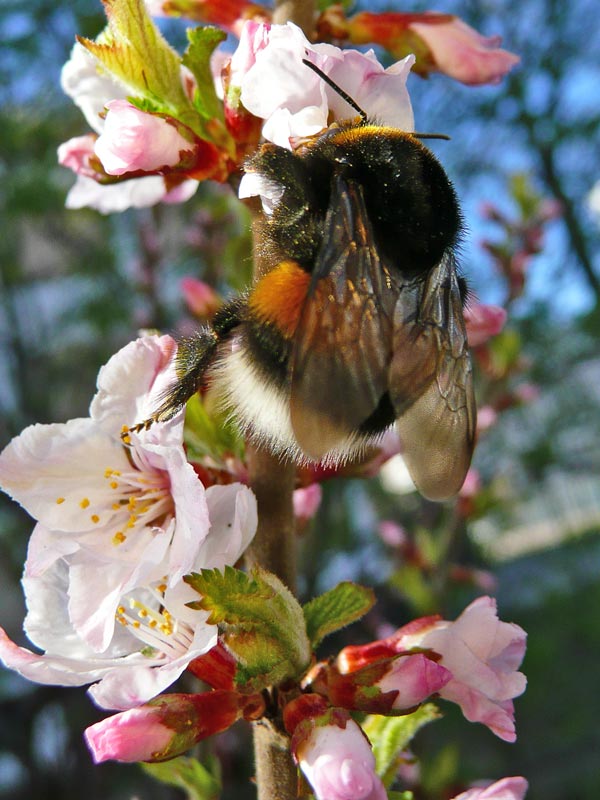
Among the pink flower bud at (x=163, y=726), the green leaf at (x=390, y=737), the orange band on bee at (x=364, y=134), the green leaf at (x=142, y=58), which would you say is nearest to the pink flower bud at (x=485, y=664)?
the green leaf at (x=390, y=737)

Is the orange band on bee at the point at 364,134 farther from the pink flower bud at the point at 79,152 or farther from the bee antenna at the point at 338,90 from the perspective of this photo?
the pink flower bud at the point at 79,152

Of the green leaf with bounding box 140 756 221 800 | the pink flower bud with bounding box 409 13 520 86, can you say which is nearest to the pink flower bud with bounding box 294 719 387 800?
the green leaf with bounding box 140 756 221 800

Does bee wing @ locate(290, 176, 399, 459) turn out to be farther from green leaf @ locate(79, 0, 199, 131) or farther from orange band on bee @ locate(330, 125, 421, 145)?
green leaf @ locate(79, 0, 199, 131)

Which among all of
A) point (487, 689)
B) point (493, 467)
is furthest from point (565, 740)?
point (487, 689)

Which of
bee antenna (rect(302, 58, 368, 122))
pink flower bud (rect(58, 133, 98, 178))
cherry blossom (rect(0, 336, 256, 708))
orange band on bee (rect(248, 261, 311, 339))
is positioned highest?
bee antenna (rect(302, 58, 368, 122))

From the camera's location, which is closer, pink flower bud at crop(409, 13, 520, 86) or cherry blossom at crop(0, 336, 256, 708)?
cherry blossom at crop(0, 336, 256, 708)

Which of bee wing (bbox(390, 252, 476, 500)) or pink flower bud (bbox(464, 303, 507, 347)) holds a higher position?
bee wing (bbox(390, 252, 476, 500))
